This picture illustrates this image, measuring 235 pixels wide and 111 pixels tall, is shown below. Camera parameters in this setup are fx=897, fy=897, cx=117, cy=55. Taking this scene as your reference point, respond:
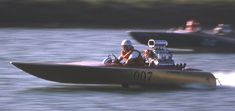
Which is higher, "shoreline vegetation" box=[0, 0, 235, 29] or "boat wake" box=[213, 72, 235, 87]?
"shoreline vegetation" box=[0, 0, 235, 29]

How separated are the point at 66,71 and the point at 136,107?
6.71ft

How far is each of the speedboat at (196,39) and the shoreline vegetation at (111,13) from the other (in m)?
12.5

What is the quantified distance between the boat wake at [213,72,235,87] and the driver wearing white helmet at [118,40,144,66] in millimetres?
2314

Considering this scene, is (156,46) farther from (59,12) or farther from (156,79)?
(59,12)

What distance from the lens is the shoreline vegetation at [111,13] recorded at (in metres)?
39.6

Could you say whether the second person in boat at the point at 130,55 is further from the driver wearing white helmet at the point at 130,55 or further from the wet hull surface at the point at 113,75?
the wet hull surface at the point at 113,75

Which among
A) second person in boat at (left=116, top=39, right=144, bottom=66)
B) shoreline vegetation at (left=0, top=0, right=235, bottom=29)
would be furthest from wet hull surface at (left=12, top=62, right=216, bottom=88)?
shoreline vegetation at (left=0, top=0, right=235, bottom=29)

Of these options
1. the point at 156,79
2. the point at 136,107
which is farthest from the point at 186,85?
the point at 136,107

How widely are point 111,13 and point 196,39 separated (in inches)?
549

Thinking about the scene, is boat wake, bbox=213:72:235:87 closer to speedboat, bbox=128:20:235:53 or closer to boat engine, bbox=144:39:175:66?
boat engine, bbox=144:39:175:66

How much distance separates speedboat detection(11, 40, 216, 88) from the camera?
17.1 meters

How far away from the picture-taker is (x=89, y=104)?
15.8 metres

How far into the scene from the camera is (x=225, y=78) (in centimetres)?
2038

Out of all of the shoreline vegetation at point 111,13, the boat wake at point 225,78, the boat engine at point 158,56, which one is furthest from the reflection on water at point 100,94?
the shoreline vegetation at point 111,13
